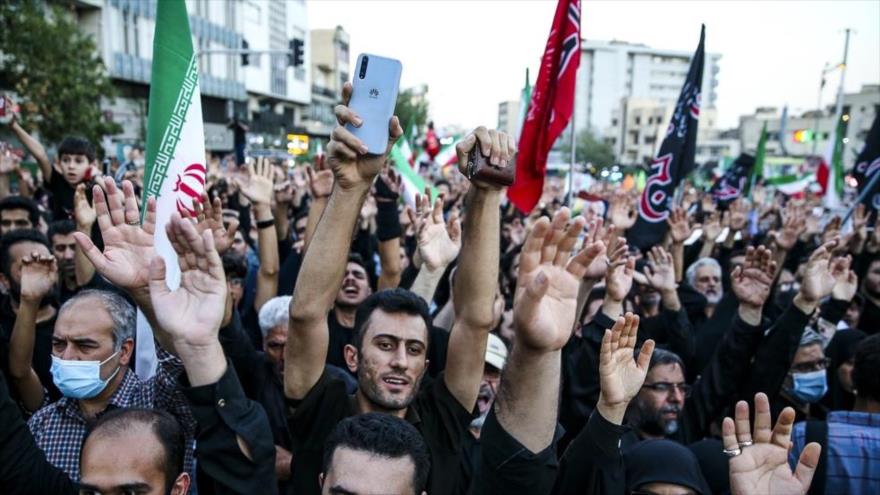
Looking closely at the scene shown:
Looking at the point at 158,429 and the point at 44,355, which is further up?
the point at 158,429

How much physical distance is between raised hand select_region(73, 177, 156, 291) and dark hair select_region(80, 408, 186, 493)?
424 millimetres

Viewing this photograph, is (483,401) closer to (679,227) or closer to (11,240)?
(11,240)

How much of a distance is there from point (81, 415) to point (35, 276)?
31.0 inches

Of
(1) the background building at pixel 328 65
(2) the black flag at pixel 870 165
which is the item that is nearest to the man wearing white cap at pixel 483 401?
(2) the black flag at pixel 870 165

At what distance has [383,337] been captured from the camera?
9.33ft

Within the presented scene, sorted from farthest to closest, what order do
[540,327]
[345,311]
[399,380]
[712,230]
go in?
[712,230] → [345,311] → [399,380] → [540,327]

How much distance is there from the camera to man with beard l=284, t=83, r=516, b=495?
91.8 inches

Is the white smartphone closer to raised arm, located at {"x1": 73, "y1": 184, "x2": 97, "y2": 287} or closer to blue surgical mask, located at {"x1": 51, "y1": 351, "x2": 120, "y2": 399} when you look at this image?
blue surgical mask, located at {"x1": 51, "y1": 351, "x2": 120, "y2": 399}

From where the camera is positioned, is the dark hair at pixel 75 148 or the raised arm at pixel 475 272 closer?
the raised arm at pixel 475 272

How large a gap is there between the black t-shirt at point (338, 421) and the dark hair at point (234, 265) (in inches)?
91.8

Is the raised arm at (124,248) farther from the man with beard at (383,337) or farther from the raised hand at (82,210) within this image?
the raised hand at (82,210)

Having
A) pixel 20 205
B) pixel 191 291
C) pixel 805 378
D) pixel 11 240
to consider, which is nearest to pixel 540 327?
pixel 191 291

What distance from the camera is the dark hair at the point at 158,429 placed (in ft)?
7.54

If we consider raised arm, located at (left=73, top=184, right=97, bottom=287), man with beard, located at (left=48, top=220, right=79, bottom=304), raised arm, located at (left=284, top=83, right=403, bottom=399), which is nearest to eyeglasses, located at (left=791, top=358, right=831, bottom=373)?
raised arm, located at (left=284, top=83, right=403, bottom=399)
